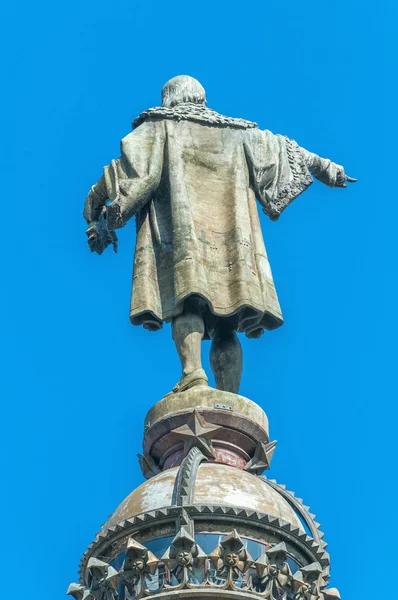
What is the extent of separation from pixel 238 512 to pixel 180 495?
0.67 m

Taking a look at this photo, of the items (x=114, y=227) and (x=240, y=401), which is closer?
(x=240, y=401)

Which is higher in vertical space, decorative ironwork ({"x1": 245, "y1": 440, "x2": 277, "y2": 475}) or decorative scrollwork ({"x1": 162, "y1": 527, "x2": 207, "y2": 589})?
decorative ironwork ({"x1": 245, "y1": 440, "x2": 277, "y2": 475})

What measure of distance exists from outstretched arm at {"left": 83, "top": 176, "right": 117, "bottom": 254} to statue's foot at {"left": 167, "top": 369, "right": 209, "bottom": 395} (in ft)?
9.74

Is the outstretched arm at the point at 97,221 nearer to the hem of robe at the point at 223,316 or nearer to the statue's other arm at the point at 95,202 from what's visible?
the statue's other arm at the point at 95,202

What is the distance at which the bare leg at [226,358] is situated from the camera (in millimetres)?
21031

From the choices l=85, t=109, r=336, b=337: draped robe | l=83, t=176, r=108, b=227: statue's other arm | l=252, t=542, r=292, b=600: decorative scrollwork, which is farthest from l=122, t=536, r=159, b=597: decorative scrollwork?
l=83, t=176, r=108, b=227: statue's other arm

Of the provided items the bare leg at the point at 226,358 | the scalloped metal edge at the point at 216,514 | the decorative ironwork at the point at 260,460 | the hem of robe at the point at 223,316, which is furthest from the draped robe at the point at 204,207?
the scalloped metal edge at the point at 216,514

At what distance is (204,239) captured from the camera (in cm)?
2142

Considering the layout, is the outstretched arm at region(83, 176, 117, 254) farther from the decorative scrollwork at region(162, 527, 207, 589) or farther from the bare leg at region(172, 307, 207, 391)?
the decorative scrollwork at region(162, 527, 207, 589)

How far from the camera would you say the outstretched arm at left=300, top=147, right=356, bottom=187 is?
75.9 ft

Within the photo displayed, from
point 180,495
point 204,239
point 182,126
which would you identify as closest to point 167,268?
point 204,239

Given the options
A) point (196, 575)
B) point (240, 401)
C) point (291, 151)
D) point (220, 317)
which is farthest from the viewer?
point (291, 151)

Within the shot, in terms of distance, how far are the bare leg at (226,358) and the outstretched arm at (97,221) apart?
7.13 ft

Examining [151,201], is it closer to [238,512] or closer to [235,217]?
[235,217]
